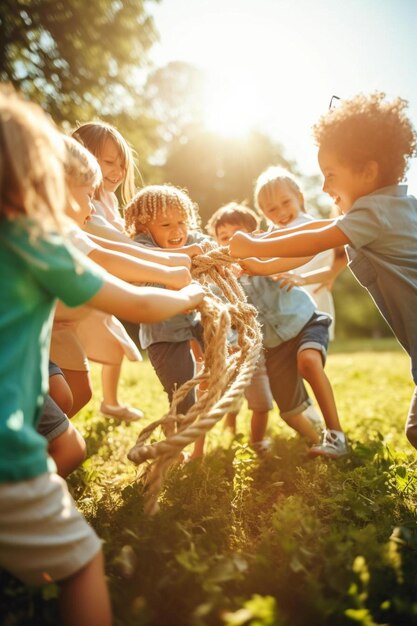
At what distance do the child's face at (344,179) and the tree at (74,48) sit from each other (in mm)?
11956

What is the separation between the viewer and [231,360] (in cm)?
216

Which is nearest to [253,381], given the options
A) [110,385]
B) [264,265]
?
[110,385]

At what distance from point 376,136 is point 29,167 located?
69.2 inches

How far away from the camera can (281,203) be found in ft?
12.6

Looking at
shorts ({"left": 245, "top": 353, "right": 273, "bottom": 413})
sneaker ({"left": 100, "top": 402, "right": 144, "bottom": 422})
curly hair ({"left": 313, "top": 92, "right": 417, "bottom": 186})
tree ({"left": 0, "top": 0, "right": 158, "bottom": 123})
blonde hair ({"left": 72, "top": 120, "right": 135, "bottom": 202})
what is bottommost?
sneaker ({"left": 100, "top": 402, "right": 144, "bottom": 422})

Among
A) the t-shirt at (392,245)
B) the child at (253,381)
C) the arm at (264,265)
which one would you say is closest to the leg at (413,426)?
the t-shirt at (392,245)

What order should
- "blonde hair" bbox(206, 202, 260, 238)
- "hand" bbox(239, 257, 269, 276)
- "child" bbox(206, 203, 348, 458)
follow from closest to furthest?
"hand" bbox(239, 257, 269, 276), "child" bbox(206, 203, 348, 458), "blonde hair" bbox(206, 202, 260, 238)

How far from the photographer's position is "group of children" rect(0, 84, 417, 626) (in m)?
1.28

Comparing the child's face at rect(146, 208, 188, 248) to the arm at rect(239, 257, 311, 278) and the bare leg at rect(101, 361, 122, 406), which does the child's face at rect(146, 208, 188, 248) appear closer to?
the arm at rect(239, 257, 311, 278)

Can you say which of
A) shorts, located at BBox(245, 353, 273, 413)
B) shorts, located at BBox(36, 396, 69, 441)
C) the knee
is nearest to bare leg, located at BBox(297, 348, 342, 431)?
the knee

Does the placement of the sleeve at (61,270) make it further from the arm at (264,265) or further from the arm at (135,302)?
the arm at (264,265)

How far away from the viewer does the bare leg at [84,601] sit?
4.31 ft

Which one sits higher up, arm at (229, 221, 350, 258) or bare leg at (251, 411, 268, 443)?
arm at (229, 221, 350, 258)

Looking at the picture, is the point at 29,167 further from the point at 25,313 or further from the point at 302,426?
the point at 302,426
